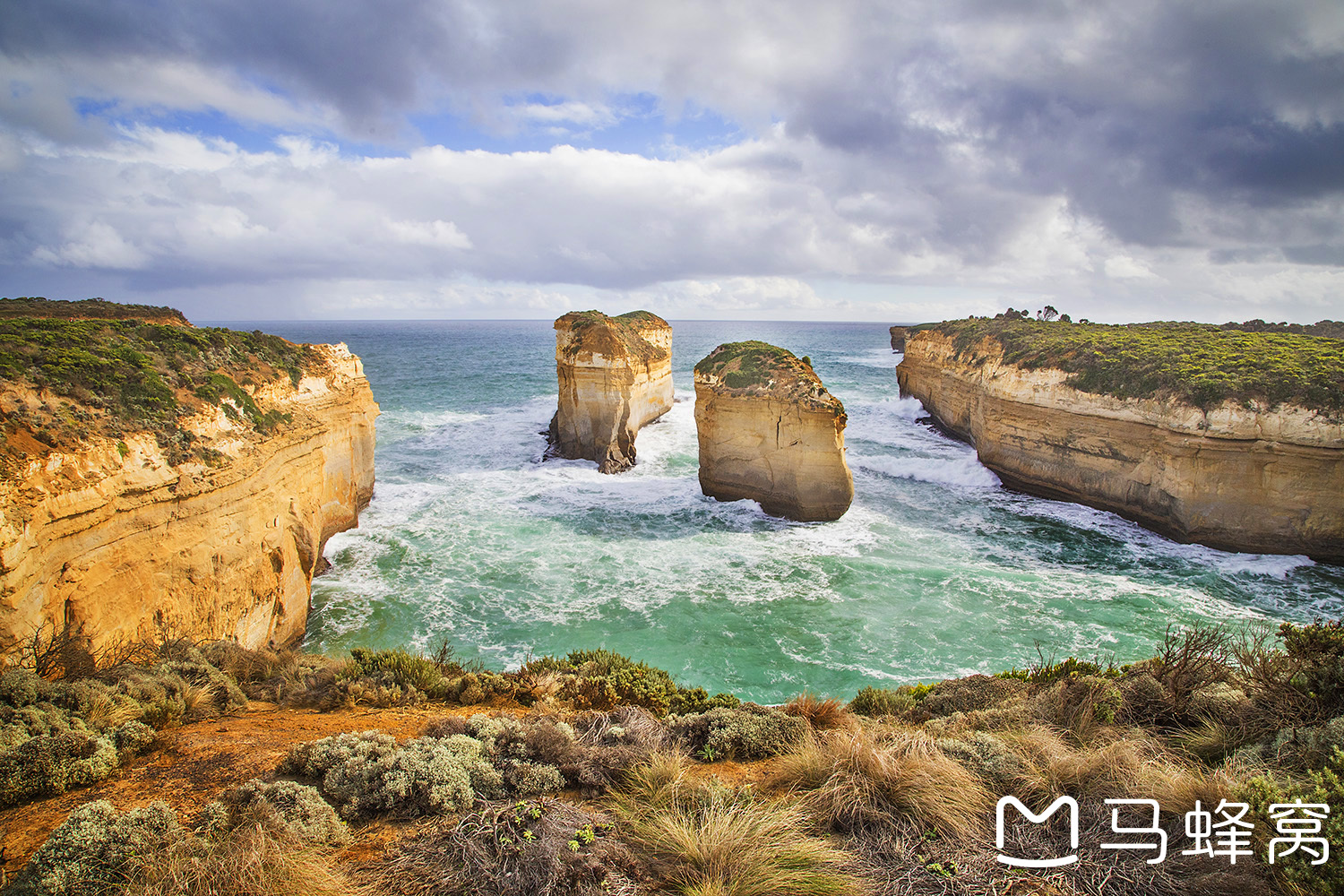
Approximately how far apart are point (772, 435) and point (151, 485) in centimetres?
1420

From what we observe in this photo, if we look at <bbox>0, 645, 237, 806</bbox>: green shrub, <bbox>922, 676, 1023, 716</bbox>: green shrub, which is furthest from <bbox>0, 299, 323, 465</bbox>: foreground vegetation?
<bbox>922, 676, 1023, 716</bbox>: green shrub

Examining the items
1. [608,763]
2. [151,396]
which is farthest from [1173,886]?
[151,396]

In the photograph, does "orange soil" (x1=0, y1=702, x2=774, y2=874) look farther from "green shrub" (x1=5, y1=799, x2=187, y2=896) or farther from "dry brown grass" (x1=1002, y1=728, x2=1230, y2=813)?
"dry brown grass" (x1=1002, y1=728, x2=1230, y2=813)

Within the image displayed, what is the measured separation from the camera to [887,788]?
161 inches

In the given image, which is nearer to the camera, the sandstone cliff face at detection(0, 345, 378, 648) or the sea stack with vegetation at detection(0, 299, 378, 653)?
the sandstone cliff face at detection(0, 345, 378, 648)

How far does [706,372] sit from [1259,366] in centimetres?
1539

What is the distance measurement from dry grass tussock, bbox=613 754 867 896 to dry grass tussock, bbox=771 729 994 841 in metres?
0.29

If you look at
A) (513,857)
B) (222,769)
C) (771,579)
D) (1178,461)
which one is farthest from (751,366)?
(513,857)

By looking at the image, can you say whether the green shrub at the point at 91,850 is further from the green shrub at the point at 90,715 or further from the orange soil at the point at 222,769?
the green shrub at the point at 90,715

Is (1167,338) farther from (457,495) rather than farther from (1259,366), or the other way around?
(457,495)

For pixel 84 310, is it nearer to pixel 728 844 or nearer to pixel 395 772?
pixel 395 772

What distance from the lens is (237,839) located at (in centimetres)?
328

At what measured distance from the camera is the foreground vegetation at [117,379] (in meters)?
7.33

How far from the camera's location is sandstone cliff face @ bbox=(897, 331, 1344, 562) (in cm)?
1439
